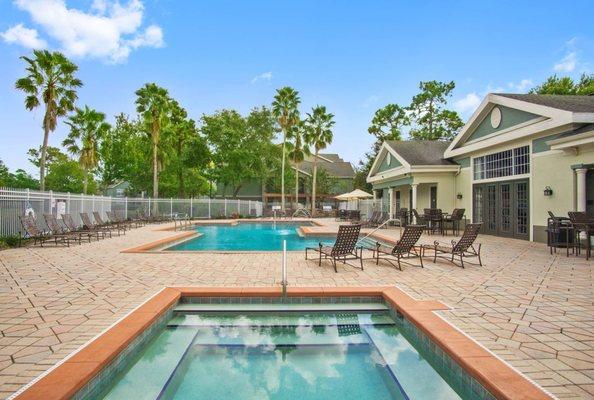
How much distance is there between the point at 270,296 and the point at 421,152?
18.3 metres

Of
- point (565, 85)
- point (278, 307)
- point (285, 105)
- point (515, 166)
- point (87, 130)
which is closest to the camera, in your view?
point (278, 307)

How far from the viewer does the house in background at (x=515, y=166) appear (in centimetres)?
1120

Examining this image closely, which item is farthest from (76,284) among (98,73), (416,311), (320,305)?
(98,73)

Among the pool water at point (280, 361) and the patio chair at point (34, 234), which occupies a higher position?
the patio chair at point (34, 234)

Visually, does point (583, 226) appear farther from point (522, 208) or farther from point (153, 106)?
point (153, 106)

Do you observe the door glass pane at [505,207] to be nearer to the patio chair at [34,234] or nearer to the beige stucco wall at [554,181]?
the beige stucco wall at [554,181]

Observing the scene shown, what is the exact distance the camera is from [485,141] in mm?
15664

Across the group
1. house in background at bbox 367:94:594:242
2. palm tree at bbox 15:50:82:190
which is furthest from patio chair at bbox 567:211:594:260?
palm tree at bbox 15:50:82:190

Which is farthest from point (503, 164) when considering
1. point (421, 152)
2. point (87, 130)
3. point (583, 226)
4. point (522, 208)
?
point (87, 130)

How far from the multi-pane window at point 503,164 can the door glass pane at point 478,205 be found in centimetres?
62

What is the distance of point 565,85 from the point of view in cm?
3212

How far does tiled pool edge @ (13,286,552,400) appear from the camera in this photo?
260cm

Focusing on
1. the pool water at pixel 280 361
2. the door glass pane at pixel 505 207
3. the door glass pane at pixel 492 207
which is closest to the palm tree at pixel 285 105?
the door glass pane at pixel 492 207

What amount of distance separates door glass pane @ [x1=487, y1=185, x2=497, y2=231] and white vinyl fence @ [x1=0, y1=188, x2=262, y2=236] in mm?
15220
